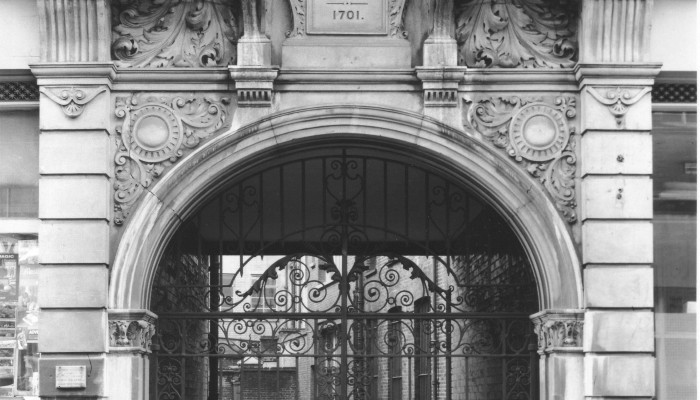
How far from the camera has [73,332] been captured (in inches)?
406

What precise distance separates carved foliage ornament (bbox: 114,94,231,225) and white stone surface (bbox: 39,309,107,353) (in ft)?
3.43

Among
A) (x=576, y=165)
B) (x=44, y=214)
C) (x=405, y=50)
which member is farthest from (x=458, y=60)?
(x=44, y=214)

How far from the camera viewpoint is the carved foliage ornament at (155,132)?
35.0 feet

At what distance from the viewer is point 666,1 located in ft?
36.2

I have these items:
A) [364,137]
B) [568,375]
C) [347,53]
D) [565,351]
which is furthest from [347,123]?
[568,375]

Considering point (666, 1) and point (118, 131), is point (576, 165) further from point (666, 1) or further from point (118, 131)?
point (118, 131)

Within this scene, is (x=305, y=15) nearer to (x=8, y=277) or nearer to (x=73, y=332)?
(x=73, y=332)

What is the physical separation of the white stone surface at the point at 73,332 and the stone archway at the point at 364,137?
0.42 meters

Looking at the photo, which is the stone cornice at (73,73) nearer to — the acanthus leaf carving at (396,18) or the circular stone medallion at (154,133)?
the circular stone medallion at (154,133)

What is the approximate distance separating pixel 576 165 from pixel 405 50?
1903 mm

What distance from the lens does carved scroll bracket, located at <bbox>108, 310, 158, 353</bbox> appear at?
1039 centimetres

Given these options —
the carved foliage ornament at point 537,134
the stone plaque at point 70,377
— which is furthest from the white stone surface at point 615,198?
the stone plaque at point 70,377

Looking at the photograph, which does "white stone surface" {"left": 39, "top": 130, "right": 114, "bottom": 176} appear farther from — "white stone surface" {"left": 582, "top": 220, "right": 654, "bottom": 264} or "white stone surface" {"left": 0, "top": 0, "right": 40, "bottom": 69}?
"white stone surface" {"left": 582, "top": 220, "right": 654, "bottom": 264}

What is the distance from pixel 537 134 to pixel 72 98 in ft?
14.0
